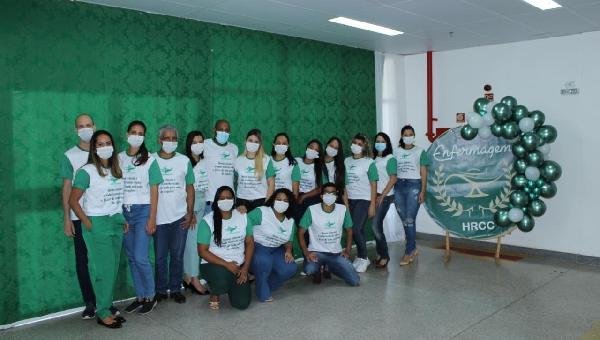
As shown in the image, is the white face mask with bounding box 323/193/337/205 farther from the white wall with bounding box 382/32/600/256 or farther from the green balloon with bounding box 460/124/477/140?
the white wall with bounding box 382/32/600/256

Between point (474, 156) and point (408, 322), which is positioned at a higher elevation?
point (474, 156)

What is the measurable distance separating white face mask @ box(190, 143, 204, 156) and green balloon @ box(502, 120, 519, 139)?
3391 millimetres

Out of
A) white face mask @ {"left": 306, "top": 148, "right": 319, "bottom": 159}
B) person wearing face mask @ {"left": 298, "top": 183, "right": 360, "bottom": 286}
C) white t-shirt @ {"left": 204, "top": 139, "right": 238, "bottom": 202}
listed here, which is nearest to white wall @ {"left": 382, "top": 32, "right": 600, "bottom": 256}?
white face mask @ {"left": 306, "top": 148, "right": 319, "bottom": 159}

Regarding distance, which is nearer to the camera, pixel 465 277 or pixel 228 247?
pixel 228 247

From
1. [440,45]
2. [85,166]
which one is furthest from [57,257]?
[440,45]

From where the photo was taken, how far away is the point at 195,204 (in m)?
4.68

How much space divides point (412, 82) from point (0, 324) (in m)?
5.98

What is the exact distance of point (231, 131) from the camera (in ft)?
17.5

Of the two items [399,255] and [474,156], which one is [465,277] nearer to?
[399,255]

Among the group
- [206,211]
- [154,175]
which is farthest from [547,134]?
[154,175]

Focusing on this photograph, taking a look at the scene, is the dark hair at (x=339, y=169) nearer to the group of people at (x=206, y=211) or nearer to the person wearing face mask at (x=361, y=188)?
the group of people at (x=206, y=211)

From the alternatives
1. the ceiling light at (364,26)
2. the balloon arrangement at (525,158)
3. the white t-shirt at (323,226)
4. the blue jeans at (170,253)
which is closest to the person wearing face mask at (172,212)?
the blue jeans at (170,253)

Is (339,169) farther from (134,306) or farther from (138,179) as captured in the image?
(134,306)

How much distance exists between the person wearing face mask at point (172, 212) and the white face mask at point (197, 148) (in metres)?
0.20
